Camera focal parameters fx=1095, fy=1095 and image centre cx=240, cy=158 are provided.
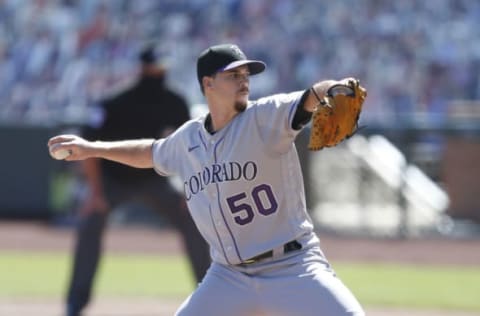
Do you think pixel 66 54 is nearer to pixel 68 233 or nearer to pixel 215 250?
pixel 68 233

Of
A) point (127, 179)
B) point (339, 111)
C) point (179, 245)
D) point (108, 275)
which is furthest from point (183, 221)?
point (179, 245)

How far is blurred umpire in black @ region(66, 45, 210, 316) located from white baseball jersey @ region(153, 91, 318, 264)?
9.55 ft

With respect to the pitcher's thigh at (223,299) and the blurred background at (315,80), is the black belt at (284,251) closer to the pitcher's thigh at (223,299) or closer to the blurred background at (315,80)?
the pitcher's thigh at (223,299)

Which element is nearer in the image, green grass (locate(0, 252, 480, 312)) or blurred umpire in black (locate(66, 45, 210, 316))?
blurred umpire in black (locate(66, 45, 210, 316))

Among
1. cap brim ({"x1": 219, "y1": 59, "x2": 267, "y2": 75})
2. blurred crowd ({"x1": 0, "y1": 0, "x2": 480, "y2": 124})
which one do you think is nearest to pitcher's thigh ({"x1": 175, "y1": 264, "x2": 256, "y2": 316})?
cap brim ({"x1": 219, "y1": 59, "x2": 267, "y2": 75})

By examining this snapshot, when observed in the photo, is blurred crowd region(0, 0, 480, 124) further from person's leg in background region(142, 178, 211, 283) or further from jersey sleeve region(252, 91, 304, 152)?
jersey sleeve region(252, 91, 304, 152)

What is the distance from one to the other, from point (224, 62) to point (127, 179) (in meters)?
3.31

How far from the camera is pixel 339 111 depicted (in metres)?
4.30

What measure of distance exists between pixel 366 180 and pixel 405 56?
11.7 feet

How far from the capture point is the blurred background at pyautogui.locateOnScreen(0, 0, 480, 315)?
1375 cm

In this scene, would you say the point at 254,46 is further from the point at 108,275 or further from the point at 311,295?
the point at 311,295

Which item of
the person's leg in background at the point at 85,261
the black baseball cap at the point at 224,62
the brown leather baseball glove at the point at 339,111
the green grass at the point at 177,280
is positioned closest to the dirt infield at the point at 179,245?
the green grass at the point at 177,280

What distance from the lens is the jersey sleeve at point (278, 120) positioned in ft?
14.9

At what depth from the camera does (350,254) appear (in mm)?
12312
